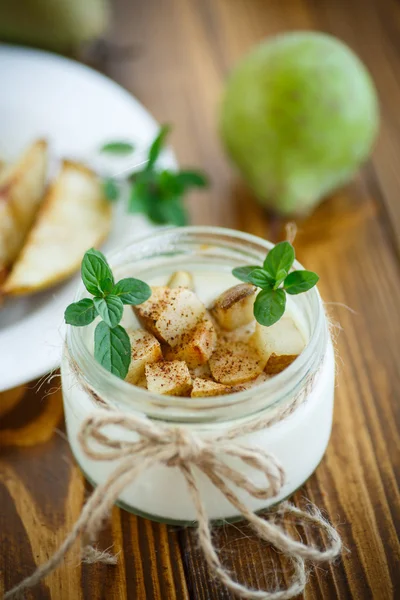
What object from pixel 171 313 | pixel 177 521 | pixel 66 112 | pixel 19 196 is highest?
pixel 66 112

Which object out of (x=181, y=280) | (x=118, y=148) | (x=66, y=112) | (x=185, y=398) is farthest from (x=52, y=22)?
(x=185, y=398)

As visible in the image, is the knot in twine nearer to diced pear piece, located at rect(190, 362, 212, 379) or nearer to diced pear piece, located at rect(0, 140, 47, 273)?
diced pear piece, located at rect(190, 362, 212, 379)

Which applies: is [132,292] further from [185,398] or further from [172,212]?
[172,212]

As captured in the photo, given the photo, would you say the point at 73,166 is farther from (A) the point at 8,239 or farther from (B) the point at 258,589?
(B) the point at 258,589

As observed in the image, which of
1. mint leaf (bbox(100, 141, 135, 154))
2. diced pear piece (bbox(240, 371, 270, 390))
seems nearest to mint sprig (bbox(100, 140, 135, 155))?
mint leaf (bbox(100, 141, 135, 154))

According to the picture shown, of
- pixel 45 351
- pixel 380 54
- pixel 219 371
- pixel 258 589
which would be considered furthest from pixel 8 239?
pixel 380 54

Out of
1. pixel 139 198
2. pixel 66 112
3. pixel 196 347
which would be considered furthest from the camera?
pixel 66 112

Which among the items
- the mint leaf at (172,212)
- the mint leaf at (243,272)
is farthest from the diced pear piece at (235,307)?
the mint leaf at (172,212)
